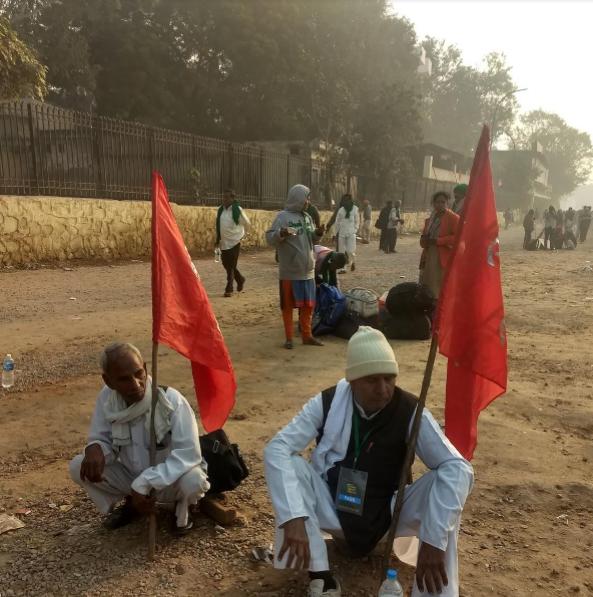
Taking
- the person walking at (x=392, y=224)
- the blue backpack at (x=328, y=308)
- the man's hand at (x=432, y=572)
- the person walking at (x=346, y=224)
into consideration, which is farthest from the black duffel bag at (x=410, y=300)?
the person walking at (x=392, y=224)

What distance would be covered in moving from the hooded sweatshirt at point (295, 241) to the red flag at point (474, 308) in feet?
11.8

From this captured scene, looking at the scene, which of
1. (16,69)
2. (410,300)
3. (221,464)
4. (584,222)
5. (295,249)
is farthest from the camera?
(584,222)

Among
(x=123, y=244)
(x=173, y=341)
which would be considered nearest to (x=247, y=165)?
(x=123, y=244)

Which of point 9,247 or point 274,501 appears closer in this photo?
point 274,501

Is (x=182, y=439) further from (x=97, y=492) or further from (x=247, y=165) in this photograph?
(x=247, y=165)

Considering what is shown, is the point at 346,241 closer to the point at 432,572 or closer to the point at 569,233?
the point at 432,572

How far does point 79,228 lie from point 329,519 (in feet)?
37.6

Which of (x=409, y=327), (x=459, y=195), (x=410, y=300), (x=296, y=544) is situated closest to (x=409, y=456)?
(x=296, y=544)

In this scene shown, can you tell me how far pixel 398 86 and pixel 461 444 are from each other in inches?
1174

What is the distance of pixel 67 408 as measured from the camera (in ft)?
14.7

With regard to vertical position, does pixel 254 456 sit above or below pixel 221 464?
below

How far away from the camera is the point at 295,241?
5.97m

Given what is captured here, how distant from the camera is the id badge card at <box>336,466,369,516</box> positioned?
235 centimetres

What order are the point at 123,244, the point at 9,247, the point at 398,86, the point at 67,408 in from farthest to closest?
the point at 398,86
the point at 123,244
the point at 9,247
the point at 67,408
